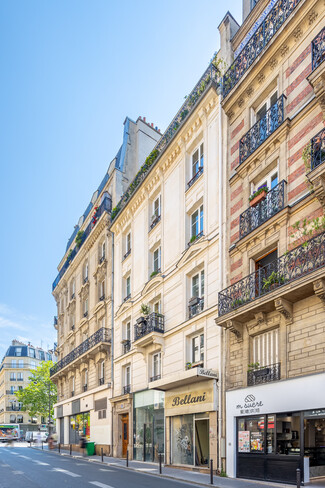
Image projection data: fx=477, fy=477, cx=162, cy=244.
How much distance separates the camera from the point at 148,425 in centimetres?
2223

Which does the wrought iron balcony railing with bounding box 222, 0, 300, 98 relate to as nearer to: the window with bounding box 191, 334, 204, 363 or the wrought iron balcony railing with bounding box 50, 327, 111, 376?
the window with bounding box 191, 334, 204, 363

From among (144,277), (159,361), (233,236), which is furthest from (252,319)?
(144,277)

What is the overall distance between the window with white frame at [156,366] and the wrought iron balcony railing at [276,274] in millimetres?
6941

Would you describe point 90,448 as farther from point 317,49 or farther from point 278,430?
point 317,49

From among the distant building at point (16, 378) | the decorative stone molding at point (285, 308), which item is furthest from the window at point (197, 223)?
the distant building at point (16, 378)

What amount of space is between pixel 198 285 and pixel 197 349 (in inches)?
102

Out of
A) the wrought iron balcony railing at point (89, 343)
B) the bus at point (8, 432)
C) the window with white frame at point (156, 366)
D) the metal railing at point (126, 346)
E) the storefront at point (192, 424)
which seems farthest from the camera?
the bus at point (8, 432)

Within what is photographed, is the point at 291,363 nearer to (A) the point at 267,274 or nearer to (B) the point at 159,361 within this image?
(A) the point at 267,274

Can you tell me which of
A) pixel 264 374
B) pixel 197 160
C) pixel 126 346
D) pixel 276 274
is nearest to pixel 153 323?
pixel 126 346

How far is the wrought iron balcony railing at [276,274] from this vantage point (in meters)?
12.3

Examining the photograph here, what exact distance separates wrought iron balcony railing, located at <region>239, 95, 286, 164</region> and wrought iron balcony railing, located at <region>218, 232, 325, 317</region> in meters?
4.33

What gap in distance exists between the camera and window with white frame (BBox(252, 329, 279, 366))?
14236 mm

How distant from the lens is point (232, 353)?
16.3m

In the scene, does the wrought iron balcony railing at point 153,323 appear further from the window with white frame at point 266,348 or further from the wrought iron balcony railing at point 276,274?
the window with white frame at point 266,348
